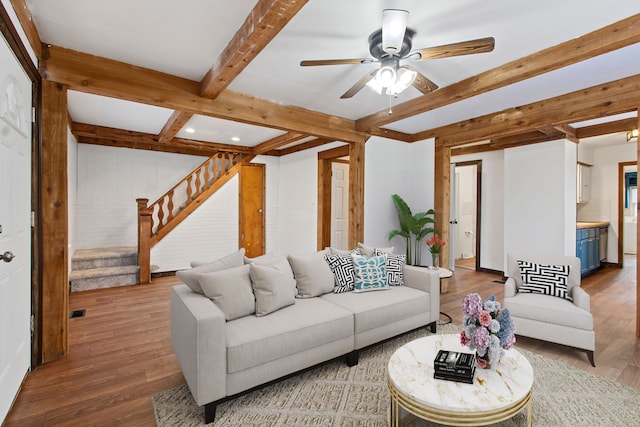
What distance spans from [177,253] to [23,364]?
12.0 feet

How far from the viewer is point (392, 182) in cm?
532

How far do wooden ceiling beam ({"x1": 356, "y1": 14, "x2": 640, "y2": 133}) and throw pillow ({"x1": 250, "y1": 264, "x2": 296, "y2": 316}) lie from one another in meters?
2.59

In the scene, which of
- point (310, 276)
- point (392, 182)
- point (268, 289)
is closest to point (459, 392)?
point (268, 289)

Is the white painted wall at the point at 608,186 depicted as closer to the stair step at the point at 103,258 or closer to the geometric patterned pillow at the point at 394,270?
the geometric patterned pillow at the point at 394,270

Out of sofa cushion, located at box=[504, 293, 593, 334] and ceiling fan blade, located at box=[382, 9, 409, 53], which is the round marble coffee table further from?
ceiling fan blade, located at box=[382, 9, 409, 53]

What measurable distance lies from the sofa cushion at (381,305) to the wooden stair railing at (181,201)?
366 centimetres

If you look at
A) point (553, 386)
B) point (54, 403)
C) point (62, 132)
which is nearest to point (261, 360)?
point (54, 403)

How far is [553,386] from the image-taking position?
7.29ft

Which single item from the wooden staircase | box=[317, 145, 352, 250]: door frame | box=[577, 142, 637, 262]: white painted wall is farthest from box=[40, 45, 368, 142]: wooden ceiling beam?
box=[577, 142, 637, 262]: white painted wall

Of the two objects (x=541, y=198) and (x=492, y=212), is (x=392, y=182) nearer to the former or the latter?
(x=492, y=212)

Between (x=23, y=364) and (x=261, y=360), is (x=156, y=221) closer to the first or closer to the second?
(x=23, y=364)

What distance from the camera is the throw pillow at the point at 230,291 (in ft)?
7.36

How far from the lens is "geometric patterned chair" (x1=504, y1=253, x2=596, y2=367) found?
2578 mm

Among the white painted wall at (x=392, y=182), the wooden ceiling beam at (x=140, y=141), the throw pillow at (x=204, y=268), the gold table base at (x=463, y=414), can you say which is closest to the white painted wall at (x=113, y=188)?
the wooden ceiling beam at (x=140, y=141)
